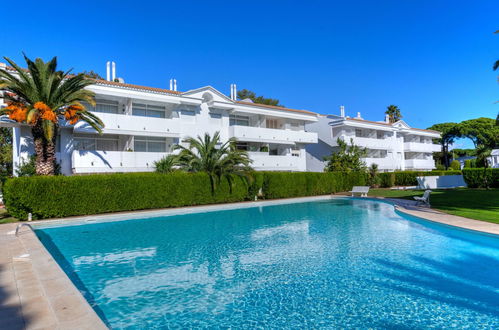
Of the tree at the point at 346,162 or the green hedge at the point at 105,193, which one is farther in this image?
the tree at the point at 346,162

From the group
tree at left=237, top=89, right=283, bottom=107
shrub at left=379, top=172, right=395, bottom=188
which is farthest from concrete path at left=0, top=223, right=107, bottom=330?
tree at left=237, top=89, right=283, bottom=107

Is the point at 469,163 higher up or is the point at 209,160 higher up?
the point at 209,160

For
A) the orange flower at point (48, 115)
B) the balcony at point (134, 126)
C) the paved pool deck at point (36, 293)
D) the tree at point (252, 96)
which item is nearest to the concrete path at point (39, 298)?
the paved pool deck at point (36, 293)

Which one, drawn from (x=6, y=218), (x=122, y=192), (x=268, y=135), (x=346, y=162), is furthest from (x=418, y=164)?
(x=6, y=218)

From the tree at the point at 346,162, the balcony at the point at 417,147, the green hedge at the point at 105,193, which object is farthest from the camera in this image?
the balcony at the point at 417,147

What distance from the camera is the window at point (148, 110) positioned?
86.8 ft

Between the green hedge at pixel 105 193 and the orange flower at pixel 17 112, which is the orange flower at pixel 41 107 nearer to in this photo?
the orange flower at pixel 17 112

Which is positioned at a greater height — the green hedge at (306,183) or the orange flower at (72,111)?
the orange flower at (72,111)

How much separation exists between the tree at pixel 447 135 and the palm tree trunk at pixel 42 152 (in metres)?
71.7

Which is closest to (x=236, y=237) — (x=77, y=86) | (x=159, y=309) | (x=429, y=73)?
(x=159, y=309)

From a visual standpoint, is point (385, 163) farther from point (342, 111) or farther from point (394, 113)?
point (394, 113)

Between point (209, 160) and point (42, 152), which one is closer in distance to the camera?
point (42, 152)

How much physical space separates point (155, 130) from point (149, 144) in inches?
84.3

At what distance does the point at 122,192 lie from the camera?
18.8 meters
